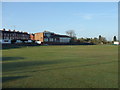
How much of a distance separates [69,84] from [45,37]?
81.3 m

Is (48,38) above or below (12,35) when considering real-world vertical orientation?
below

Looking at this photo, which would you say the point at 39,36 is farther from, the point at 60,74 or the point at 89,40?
the point at 60,74

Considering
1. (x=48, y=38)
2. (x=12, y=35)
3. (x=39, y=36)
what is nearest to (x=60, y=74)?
(x=12, y=35)

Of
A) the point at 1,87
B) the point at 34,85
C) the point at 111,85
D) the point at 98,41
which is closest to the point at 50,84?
the point at 34,85

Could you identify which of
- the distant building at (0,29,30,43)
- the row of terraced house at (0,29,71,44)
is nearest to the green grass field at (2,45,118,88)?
the distant building at (0,29,30,43)

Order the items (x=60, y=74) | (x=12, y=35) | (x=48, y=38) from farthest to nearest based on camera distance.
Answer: (x=48, y=38)
(x=12, y=35)
(x=60, y=74)

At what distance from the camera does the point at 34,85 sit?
5.13 m

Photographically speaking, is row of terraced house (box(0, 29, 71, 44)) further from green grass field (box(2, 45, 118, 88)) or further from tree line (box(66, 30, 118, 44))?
green grass field (box(2, 45, 118, 88))

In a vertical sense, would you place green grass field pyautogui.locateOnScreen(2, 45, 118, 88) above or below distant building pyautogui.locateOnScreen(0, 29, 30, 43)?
below

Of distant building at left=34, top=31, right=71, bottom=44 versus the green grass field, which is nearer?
the green grass field

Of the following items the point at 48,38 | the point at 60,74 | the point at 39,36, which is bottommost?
the point at 60,74

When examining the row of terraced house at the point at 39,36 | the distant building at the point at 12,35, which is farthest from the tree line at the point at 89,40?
the distant building at the point at 12,35

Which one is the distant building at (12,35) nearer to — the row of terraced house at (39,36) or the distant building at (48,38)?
the row of terraced house at (39,36)

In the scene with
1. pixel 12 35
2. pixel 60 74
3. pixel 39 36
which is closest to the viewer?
pixel 60 74
